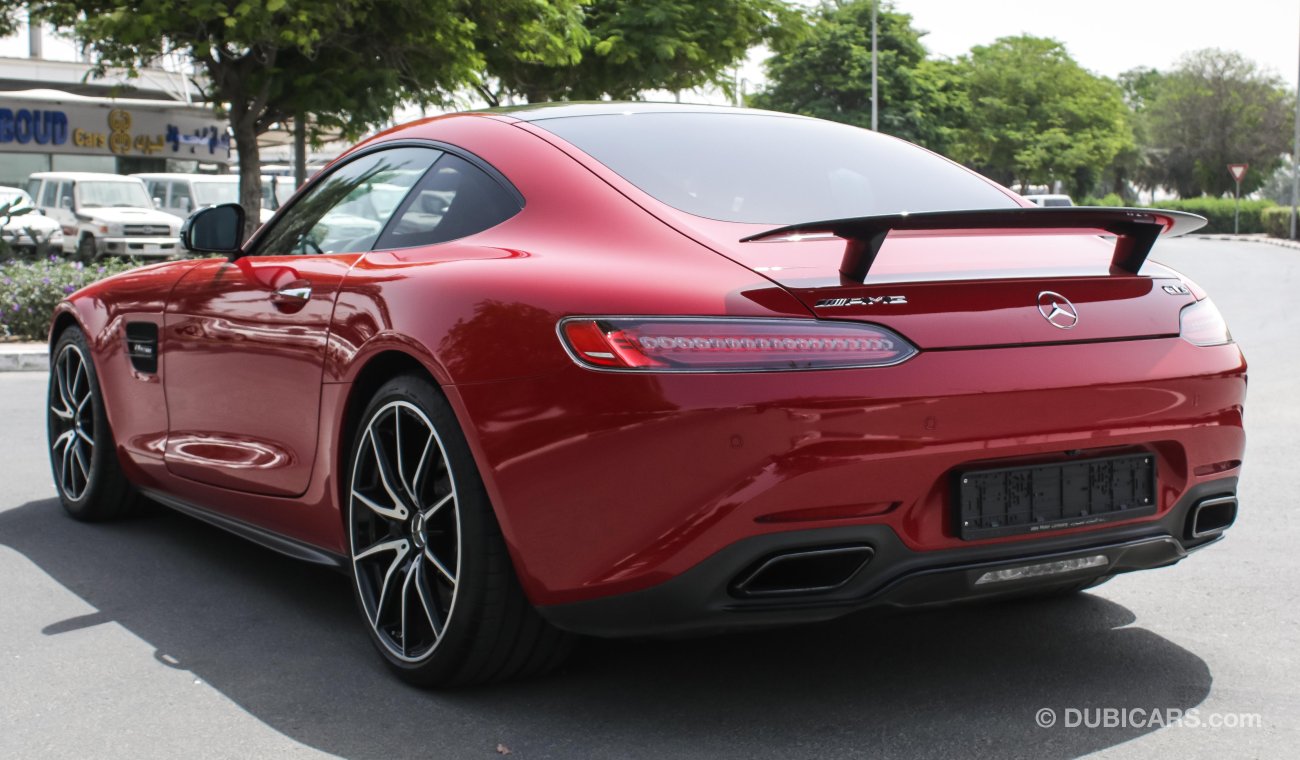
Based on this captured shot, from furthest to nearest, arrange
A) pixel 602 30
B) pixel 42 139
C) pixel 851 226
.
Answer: pixel 42 139 → pixel 602 30 → pixel 851 226

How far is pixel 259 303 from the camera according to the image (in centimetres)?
418

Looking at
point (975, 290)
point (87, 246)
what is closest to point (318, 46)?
point (87, 246)

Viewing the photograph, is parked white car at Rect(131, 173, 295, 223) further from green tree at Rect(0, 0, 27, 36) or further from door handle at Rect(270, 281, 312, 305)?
door handle at Rect(270, 281, 312, 305)

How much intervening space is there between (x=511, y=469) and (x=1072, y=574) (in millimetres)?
1213

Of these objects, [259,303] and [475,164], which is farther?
[259,303]

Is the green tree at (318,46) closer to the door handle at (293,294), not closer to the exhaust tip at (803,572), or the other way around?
the door handle at (293,294)

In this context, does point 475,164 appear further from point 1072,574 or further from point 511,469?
point 1072,574

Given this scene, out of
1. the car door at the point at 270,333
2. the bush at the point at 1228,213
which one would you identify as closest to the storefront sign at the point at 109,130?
the car door at the point at 270,333

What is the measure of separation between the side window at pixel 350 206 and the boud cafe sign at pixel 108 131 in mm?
35871

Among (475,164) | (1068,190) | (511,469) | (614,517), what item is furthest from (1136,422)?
(1068,190)

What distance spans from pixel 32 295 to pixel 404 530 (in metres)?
11.7

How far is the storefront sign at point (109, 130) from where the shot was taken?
37.1 metres

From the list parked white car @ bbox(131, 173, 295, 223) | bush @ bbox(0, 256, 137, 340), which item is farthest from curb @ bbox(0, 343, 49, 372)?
parked white car @ bbox(131, 173, 295, 223)

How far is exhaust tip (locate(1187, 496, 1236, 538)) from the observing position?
3.33 metres
